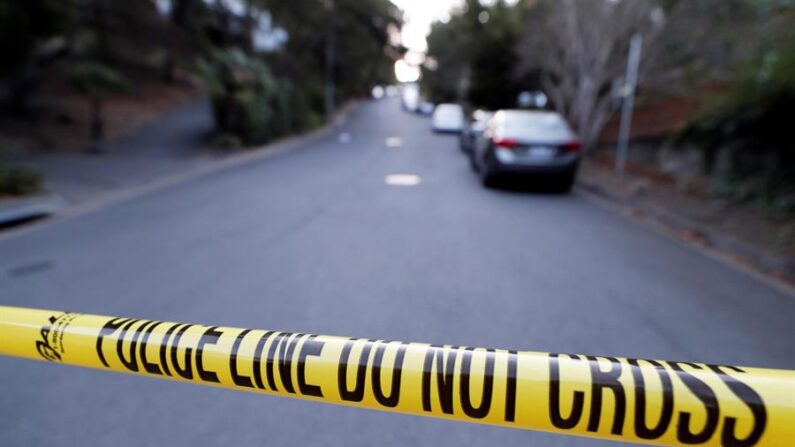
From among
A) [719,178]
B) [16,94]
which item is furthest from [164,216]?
[16,94]

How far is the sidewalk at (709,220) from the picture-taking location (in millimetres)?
5895

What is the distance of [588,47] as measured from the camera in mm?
13578

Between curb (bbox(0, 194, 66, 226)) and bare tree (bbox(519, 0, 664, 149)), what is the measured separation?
40.9 ft

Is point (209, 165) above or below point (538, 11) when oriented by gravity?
below

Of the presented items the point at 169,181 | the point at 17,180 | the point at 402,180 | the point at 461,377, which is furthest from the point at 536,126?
the point at 461,377

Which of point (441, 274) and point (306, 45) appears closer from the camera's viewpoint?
point (441, 274)

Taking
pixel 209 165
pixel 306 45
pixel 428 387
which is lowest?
pixel 209 165

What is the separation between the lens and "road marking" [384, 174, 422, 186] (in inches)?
453

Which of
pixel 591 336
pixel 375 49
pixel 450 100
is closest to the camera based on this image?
pixel 591 336

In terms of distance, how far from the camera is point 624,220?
8258mm

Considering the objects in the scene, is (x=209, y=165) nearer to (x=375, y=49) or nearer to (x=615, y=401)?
(x=615, y=401)

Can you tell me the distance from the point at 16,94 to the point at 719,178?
2032 cm

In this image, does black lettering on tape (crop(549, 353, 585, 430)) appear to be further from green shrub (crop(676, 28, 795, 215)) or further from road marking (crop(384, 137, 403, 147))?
road marking (crop(384, 137, 403, 147))

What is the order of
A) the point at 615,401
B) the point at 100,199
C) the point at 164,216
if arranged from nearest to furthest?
the point at 615,401 → the point at 164,216 → the point at 100,199
